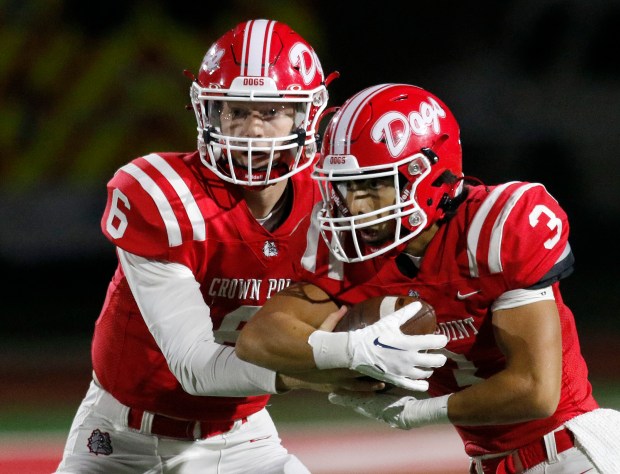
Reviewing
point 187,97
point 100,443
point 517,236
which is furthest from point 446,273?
point 187,97

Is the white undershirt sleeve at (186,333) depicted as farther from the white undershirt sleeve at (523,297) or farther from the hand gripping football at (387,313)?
the white undershirt sleeve at (523,297)

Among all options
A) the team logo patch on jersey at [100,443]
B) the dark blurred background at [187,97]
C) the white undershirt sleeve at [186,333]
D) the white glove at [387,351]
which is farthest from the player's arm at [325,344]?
the dark blurred background at [187,97]

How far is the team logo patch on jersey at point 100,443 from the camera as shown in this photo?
304 cm

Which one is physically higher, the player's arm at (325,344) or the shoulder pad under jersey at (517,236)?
the shoulder pad under jersey at (517,236)

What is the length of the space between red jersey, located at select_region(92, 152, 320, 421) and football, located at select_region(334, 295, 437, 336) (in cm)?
45

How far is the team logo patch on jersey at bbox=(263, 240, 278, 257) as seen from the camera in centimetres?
305

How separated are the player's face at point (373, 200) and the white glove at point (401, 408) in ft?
1.26

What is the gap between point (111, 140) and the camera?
6.48 m

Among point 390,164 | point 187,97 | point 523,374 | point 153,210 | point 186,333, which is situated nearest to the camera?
point 523,374

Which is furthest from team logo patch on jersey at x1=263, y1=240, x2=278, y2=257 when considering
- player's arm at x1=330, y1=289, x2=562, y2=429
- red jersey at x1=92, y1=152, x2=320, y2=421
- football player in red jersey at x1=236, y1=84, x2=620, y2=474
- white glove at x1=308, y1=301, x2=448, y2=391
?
player's arm at x1=330, y1=289, x2=562, y2=429

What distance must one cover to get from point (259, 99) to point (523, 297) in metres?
1.04

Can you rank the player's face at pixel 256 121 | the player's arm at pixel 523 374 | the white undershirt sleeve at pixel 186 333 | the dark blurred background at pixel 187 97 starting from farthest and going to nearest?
the dark blurred background at pixel 187 97, the player's face at pixel 256 121, the white undershirt sleeve at pixel 186 333, the player's arm at pixel 523 374

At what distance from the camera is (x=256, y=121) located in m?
3.06

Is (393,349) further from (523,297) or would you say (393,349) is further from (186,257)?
(186,257)
